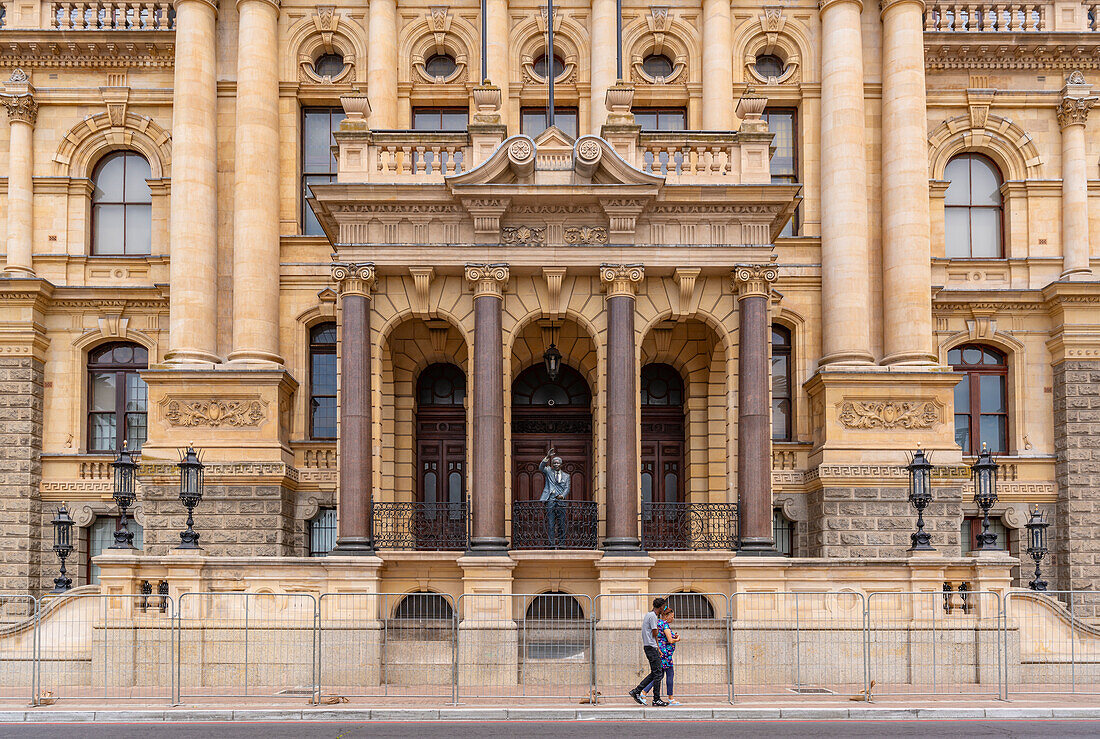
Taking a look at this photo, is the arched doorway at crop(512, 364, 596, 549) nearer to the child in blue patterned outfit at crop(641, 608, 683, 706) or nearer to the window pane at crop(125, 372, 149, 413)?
the window pane at crop(125, 372, 149, 413)

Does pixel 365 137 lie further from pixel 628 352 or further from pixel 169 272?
pixel 169 272

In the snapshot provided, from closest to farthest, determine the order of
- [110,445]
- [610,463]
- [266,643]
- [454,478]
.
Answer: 1. [266,643]
2. [610,463]
3. [454,478]
4. [110,445]

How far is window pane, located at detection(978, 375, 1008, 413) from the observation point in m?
31.8

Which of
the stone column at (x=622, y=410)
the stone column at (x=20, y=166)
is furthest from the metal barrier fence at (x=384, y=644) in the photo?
the stone column at (x=20, y=166)

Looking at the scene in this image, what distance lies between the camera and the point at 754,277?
24750 mm

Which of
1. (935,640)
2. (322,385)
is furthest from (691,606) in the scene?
(322,385)

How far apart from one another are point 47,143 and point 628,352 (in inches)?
713

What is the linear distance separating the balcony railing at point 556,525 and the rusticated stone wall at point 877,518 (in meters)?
6.41

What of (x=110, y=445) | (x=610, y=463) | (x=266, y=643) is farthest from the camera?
(x=110, y=445)

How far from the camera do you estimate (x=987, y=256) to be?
3234 cm

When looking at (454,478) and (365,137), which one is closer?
(365,137)

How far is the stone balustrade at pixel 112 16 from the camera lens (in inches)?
1259

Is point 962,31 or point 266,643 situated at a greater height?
point 962,31

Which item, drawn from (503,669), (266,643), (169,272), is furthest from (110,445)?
(503,669)
